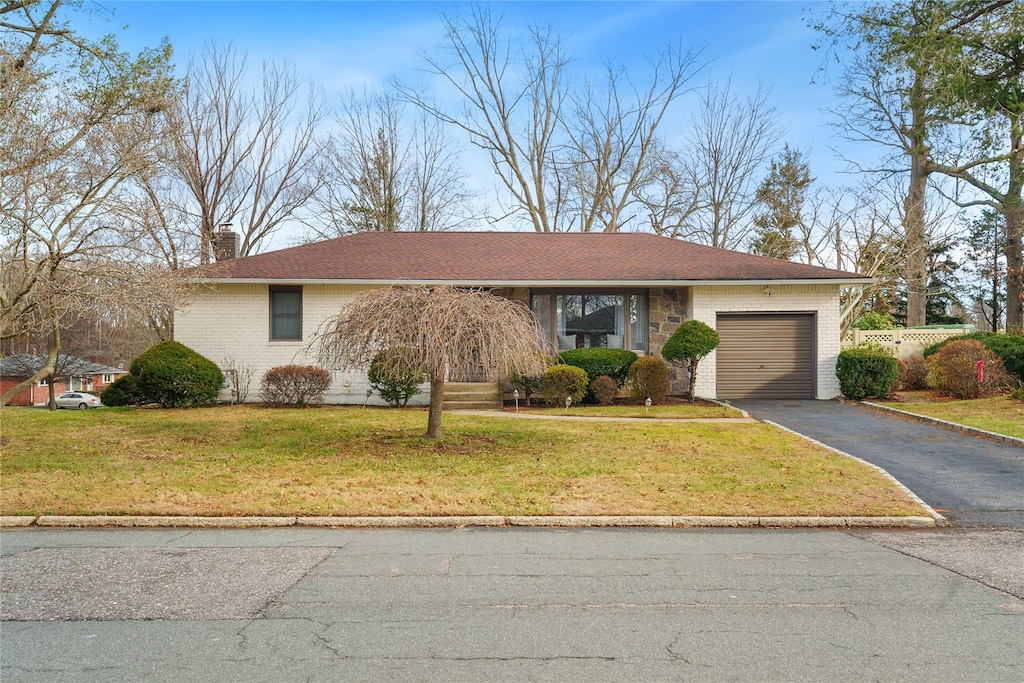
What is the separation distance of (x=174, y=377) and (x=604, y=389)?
9522mm

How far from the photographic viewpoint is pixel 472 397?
→ 17.4 m

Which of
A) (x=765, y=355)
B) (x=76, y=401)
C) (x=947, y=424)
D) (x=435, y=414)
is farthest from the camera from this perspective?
(x=76, y=401)

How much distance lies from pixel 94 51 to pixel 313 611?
35.7 ft

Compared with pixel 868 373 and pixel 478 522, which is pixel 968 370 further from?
pixel 478 522

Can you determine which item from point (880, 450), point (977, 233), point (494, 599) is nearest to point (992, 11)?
point (880, 450)

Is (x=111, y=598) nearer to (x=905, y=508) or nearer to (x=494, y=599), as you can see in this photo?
(x=494, y=599)

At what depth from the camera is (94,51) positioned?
469 inches

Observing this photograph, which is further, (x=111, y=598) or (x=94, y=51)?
(x=94, y=51)

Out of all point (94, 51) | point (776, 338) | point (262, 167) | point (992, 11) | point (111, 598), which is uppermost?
point (262, 167)

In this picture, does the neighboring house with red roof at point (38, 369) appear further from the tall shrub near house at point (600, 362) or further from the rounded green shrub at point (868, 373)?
the rounded green shrub at point (868, 373)

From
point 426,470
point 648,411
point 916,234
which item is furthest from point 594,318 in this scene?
point 916,234

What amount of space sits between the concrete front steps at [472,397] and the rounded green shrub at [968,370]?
33.8 feet

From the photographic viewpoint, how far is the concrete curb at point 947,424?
38.8 feet

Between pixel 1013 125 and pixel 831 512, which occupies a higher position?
pixel 1013 125
